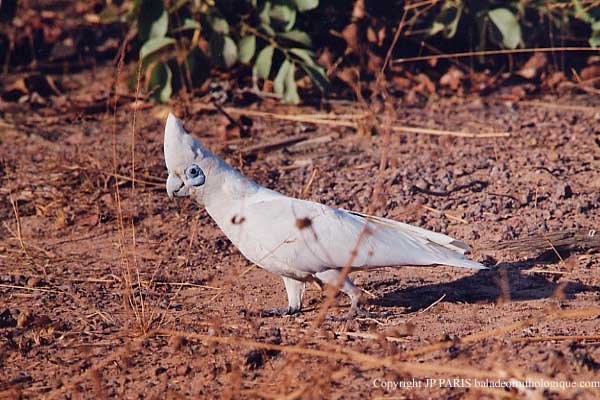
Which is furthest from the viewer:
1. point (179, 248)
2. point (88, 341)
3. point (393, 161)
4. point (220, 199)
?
point (393, 161)

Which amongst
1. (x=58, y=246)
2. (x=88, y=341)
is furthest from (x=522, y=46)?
(x=88, y=341)

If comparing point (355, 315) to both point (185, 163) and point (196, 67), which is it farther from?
point (196, 67)

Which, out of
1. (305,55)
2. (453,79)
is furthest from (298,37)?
(453,79)

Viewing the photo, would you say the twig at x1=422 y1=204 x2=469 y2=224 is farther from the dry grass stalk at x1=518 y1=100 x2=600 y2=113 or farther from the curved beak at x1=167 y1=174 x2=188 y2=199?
the dry grass stalk at x1=518 y1=100 x2=600 y2=113

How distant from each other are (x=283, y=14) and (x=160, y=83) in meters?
1.15

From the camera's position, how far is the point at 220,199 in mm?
4262

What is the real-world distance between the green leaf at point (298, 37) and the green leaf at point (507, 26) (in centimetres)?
161

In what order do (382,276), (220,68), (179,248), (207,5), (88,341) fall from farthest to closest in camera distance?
1. (220,68)
2. (207,5)
3. (179,248)
4. (382,276)
5. (88,341)

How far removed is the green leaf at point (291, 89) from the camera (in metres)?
A: 6.65

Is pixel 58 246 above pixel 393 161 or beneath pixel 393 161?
beneath

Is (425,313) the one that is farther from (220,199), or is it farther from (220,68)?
(220,68)

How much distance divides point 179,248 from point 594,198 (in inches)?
102

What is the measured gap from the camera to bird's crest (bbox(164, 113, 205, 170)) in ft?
13.3

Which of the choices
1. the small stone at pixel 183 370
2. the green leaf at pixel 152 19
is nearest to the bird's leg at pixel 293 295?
the small stone at pixel 183 370
